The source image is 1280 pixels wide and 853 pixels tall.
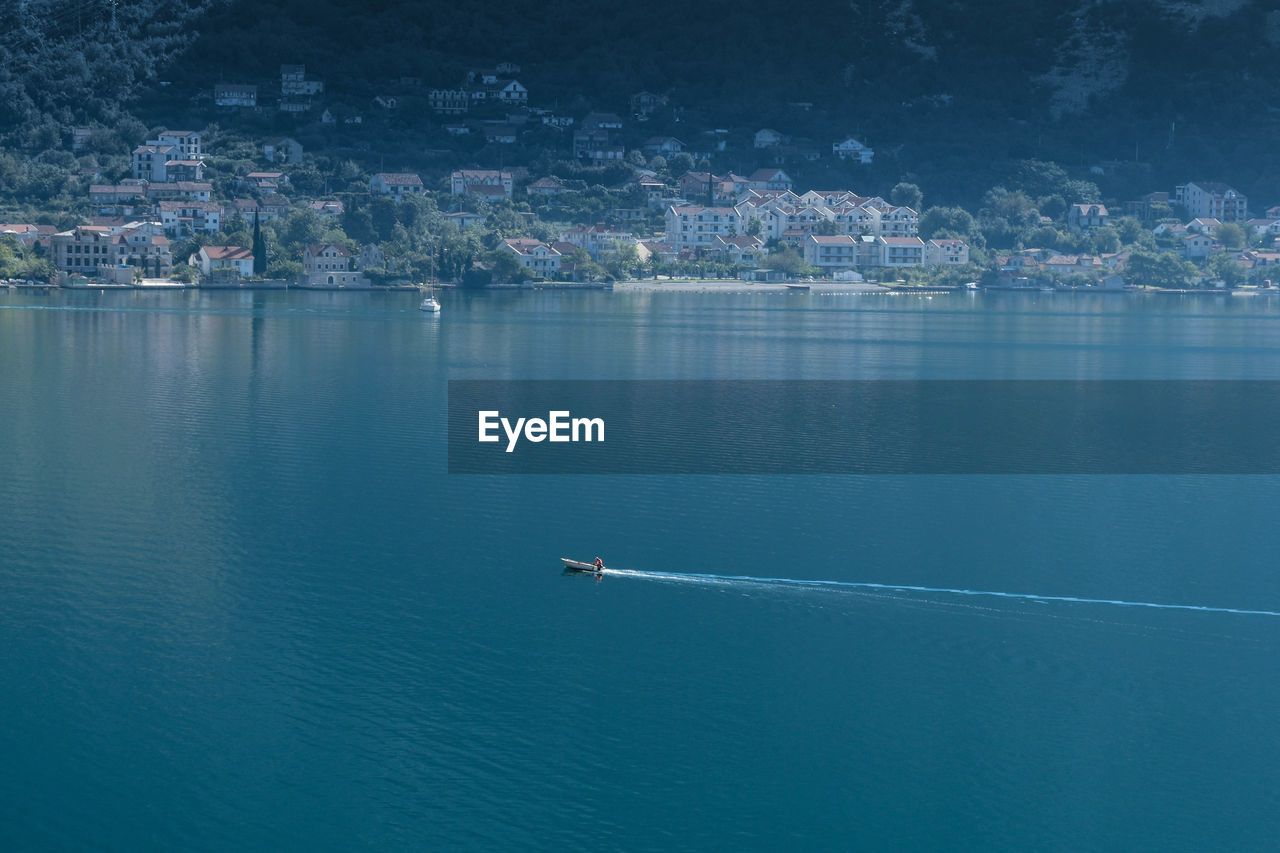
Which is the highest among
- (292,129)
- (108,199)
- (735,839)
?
(292,129)

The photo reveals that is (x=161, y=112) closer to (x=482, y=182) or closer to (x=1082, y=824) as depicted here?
(x=482, y=182)

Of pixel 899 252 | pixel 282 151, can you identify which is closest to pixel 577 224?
pixel 899 252

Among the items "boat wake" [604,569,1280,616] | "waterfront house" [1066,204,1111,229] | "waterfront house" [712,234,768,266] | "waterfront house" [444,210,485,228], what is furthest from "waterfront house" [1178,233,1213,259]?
"boat wake" [604,569,1280,616]

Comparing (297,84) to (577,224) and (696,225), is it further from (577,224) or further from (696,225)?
(696,225)

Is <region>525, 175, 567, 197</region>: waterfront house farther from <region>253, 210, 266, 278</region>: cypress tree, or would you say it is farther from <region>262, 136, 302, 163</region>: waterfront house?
<region>253, 210, 266, 278</region>: cypress tree

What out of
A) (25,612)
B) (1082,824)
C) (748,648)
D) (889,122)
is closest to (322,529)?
(25,612)

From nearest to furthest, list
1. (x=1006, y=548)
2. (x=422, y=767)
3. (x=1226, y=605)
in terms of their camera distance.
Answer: (x=422, y=767)
(x=1226, y=605)
(x=1006, y=548)
